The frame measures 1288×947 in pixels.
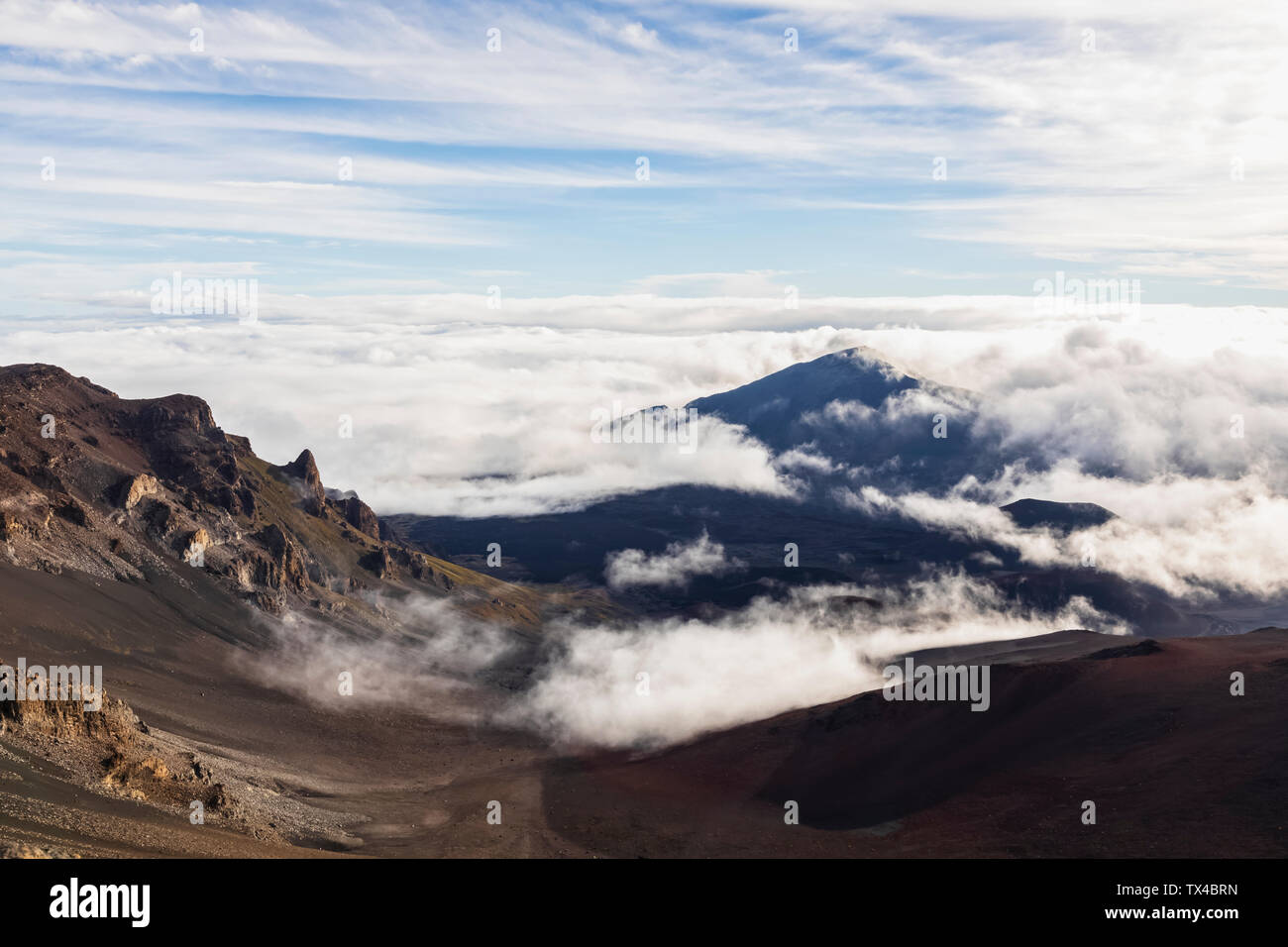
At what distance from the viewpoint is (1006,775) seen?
79.1 meters

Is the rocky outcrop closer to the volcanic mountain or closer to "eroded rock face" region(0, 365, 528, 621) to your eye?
"eroded rock face" region(0, 365, 528, 621)

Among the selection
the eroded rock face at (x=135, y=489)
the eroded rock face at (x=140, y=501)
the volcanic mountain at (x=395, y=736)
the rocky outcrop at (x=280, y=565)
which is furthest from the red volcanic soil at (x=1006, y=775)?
the eroded rock face at (x=135, y=489)

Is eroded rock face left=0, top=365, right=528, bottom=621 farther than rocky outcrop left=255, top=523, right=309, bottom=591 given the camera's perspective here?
A: No

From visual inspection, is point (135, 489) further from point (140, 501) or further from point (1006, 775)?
point (1006, 775)

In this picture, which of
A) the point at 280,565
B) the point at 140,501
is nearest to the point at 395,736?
the point at 280,565

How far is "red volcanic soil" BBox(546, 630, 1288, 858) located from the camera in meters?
62.0

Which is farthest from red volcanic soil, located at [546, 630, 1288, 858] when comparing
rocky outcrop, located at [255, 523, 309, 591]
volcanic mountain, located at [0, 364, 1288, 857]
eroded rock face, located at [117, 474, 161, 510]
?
eroded rock face, located at [117, 474, 161, 510]

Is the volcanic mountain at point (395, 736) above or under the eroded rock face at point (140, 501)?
under

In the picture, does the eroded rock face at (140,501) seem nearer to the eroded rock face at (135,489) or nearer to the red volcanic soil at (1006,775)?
the eroded rock face at (135,489)

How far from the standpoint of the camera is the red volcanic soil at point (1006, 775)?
62031mm

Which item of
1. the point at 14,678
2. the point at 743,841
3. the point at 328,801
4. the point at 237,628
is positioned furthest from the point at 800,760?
the point at 237,628

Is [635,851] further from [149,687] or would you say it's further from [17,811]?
[149,687]

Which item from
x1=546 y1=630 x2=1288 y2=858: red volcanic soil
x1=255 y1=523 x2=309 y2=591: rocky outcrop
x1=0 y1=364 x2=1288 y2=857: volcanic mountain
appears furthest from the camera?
x1=255 y1=523 x2=309 y2=591: rocky outcrop

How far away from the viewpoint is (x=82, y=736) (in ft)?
226
